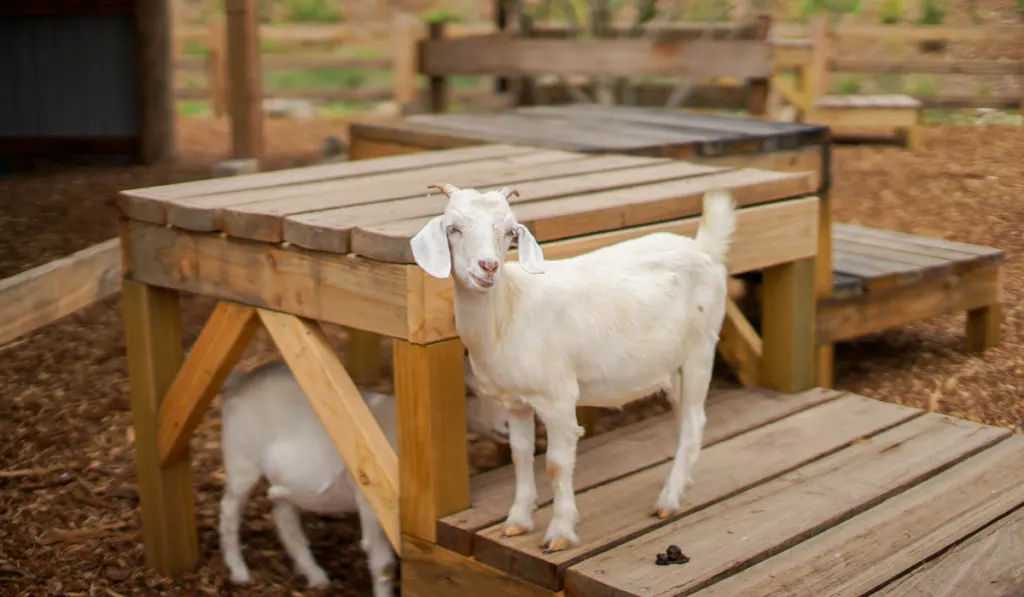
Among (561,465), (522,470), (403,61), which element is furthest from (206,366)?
(403,61)

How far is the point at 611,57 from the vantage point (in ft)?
28.7

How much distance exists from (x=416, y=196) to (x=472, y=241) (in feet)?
4.09

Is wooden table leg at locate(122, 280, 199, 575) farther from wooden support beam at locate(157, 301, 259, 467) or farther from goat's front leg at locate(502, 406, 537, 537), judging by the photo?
goat's front leg at locate(502, 406, 537, 537)

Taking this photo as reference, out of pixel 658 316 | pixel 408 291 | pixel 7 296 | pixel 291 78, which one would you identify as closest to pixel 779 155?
pixel 658 316

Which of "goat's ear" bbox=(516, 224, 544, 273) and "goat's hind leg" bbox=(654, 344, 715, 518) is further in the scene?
"goat's hind leg" bbox=(654, 344, 715, 518)

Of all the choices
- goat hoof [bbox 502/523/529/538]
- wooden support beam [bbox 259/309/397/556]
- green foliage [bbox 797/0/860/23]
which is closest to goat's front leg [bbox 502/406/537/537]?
goat hoof [bbox 502/523/529/538]

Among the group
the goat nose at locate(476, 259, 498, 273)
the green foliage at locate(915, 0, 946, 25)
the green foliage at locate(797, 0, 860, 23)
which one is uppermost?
the green foliage at locate(797, 0, 860, 23)

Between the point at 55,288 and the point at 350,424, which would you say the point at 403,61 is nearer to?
the point at 55,288

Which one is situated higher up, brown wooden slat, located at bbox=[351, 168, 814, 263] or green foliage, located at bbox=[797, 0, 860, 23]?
green foliage, located at bbox=[797, 0, 860, 23]

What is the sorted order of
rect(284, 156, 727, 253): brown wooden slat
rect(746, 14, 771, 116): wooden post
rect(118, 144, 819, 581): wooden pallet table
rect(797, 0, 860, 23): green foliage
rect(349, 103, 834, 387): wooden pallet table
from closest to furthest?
rect(118, 144, 819, 581): wooden pallet table → rect(284, 156, 727, 253): brown wooden slat → rect(349, 103, 834, 387): wooden pallet table → rect(746, 14, 771, 116): wooden post → rect(797, 0, 860, 23): green foliage

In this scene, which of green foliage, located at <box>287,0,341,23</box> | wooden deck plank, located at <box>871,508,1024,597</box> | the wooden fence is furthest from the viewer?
green foliage, located at <box>287,0,341,23</box>

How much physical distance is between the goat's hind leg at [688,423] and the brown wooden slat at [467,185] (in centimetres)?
76

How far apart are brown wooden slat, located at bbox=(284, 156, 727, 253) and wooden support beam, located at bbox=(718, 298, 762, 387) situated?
1.96 feet

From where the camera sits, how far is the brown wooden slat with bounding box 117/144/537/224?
4230 mm
